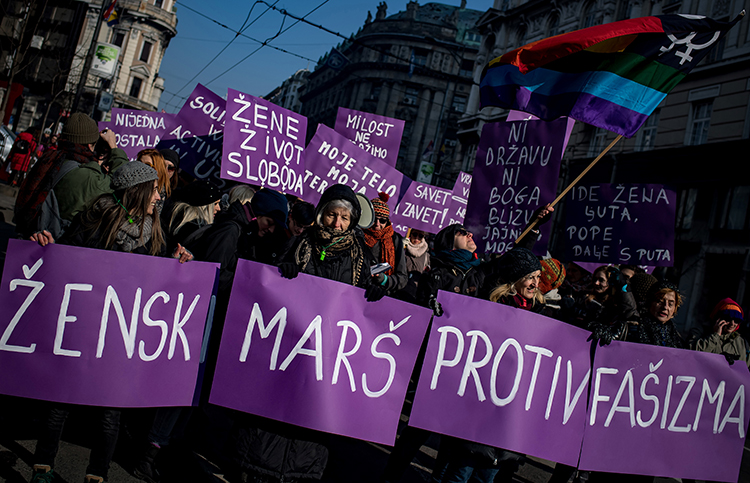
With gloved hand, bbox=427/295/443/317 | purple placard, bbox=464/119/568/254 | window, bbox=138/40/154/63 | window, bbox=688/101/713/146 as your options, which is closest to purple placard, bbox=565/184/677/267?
purple placard, bbox=464/119/568/254

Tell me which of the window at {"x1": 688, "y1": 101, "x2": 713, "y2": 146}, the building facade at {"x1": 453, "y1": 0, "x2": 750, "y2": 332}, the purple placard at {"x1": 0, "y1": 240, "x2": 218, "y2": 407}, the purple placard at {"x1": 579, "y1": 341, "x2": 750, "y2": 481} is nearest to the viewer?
the purple placard at {"x1": 0, "y1": 240, "x2": 218, "y2": 407}

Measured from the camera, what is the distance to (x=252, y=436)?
2926 millimetres

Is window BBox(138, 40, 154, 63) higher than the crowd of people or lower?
higher

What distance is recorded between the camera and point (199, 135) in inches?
294

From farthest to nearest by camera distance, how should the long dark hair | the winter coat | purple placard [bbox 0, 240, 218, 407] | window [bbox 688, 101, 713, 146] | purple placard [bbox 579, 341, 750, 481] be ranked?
window [bbox 688, 101, 713, 146] < the winter coat < purple placard [bbox 579, 341, 750, 481] < the long dark hair < purple placard [bbox 0, 240, 218, 407]

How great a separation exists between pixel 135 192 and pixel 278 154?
121 inches

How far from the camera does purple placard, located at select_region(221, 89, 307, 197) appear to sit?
5.86m

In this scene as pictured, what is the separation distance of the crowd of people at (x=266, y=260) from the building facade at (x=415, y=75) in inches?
2046

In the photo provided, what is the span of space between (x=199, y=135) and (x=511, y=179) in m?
4.07

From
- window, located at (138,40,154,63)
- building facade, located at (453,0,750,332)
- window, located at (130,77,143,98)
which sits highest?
window, located at (138,40,154,63)

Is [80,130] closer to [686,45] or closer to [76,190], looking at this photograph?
[76,190]

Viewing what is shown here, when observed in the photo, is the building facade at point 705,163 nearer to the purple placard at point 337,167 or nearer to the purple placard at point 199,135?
the purple placard at point 337,167

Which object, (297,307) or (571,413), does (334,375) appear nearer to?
(297,307)

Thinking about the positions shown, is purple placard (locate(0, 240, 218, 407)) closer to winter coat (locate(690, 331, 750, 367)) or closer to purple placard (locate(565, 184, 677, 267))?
winter coat (locate(690, 331, 750, 367))
